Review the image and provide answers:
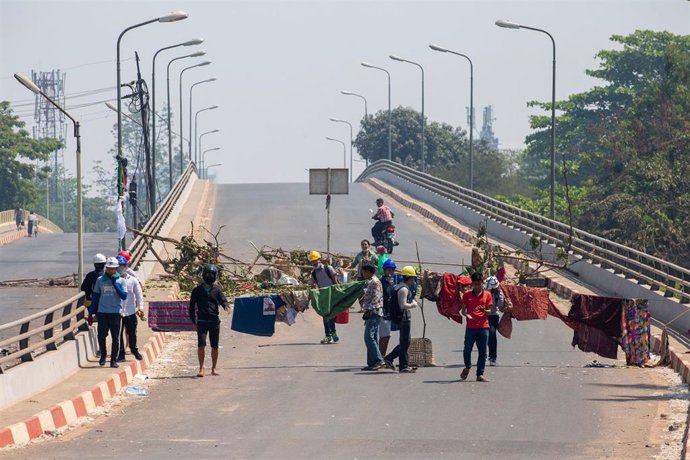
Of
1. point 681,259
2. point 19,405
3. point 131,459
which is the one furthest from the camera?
point 681,259

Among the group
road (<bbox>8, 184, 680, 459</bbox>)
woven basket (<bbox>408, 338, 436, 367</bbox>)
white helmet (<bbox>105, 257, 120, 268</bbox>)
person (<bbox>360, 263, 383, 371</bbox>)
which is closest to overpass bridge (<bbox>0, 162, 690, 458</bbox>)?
road (<bbox>8, 184, 680, 459</bbox>)

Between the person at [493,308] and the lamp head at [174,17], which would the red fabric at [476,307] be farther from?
the lamp head at [174,17]

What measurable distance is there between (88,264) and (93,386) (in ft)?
95.1

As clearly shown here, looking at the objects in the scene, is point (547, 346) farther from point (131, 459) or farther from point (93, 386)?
point (131, 459)

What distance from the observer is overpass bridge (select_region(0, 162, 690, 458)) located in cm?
1369

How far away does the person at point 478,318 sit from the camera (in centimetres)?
1853

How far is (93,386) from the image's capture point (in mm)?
16969

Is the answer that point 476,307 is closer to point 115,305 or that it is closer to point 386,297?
point 386,297

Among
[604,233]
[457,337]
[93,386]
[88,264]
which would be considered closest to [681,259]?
[604,233]

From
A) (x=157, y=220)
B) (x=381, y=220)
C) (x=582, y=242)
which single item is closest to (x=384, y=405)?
(x=582, y=242)

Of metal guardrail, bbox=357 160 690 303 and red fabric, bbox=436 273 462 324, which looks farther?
metal guardrail, bbox=357 160 690 303

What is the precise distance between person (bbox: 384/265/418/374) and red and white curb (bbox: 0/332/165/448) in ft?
12.2

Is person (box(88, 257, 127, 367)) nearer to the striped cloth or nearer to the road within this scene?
the road

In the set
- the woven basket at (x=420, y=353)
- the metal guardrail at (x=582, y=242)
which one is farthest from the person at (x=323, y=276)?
the metal guardrail at (x=582, y=242)
